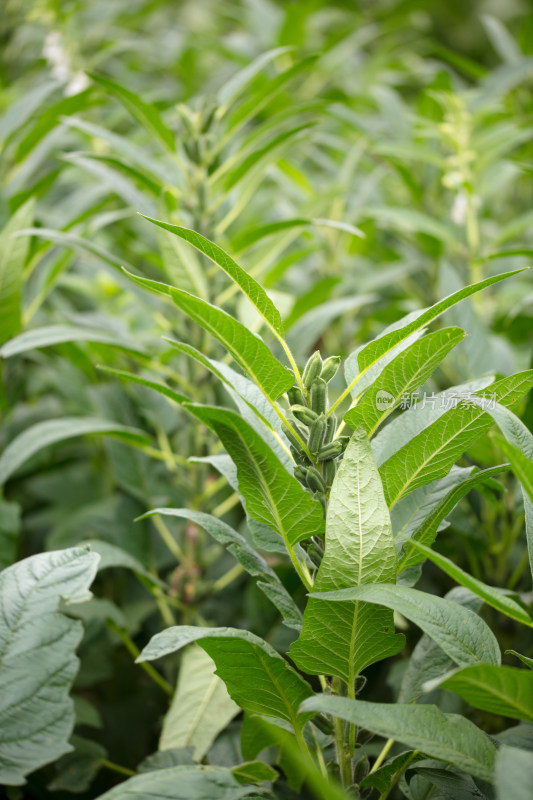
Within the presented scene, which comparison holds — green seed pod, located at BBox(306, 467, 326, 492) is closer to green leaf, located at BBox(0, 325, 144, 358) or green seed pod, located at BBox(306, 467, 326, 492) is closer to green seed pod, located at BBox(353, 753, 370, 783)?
green seed pod, located at BBox(353, 753, 370, 783)

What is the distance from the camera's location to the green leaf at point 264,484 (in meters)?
0.55

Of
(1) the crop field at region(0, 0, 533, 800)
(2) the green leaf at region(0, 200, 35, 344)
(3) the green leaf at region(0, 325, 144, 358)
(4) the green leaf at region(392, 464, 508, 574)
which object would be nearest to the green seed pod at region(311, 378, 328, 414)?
(1) the crop field at region(0, 0, 533, 800)

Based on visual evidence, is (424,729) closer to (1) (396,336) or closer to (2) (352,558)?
(2) (352,558)

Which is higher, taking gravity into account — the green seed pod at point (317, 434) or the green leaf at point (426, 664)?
the green seed pod at point (317, 434)

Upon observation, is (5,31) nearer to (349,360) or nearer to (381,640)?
(349,360)

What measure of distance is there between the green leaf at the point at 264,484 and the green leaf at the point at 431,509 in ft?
0.29

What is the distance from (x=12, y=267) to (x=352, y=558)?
687mm

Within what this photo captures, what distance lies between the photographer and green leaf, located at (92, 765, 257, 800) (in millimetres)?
542

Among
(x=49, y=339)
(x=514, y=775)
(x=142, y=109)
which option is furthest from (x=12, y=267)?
(x=514, y=775)

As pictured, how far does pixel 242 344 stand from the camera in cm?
58

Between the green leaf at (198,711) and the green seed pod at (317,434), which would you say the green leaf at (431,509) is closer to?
the green seed pod at (317,434)

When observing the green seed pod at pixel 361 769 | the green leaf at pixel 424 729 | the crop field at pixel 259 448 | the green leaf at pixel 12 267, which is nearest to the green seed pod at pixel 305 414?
the crop field at pixel 259 448

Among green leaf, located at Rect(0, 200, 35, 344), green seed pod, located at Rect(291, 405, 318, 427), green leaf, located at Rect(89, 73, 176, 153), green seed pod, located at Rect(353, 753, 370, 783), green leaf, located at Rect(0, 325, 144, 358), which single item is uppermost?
green leaf, located at Rect(89, 73, 176, 153)

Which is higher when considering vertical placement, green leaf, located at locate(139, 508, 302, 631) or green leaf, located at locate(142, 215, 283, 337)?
green leaf, located at locate(142, 215, 283, 337)
